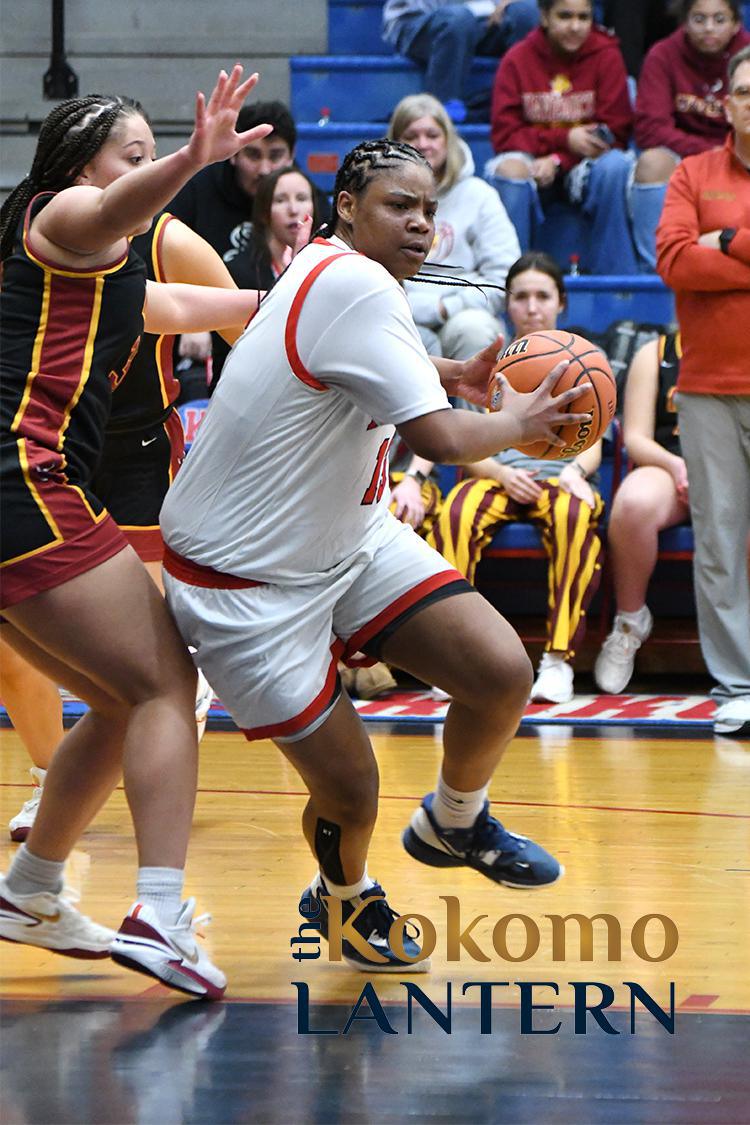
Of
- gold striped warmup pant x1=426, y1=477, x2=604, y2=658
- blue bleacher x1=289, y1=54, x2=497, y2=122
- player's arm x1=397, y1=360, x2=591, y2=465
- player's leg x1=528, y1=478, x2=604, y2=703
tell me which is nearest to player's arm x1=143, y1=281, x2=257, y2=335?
player's arm x1=397, y1=360, x2=591, y2=465

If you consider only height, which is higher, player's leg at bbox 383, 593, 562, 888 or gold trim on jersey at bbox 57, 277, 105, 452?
gold trim on jersey at bbox 57, 277, 105, 452

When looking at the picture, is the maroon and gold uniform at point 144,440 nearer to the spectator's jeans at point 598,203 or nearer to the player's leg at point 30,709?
the player's leg at point 30,709

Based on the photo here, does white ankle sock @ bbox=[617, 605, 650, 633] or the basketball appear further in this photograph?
white ankle sock @ bbox=[617, 605, 650, 633]

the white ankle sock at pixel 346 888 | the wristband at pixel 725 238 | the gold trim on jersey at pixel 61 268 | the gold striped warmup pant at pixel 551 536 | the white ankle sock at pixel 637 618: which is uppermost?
the gold trim on jersey at pixel 61 268

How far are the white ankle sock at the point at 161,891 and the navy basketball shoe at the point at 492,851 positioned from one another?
62 centimetres

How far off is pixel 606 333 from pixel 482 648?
4486 millimetres

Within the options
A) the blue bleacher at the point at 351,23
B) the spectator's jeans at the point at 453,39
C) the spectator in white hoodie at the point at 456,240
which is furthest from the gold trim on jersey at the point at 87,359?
the blue bleacher at the point at 351,23

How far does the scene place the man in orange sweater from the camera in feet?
19.0

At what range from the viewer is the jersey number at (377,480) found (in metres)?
3.03

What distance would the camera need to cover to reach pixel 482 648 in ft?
9.74

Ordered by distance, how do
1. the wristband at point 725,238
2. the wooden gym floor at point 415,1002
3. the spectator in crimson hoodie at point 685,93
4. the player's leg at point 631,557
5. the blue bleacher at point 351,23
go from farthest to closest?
the blue bleacher at point 351,23 < the spectator in crimson hoodie at point 685,93 < the player's leg at point 631,557 < the wristband at point 725,238 < the wooden gym floor at point 415,1002

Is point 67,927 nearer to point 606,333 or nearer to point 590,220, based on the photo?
point 606,333

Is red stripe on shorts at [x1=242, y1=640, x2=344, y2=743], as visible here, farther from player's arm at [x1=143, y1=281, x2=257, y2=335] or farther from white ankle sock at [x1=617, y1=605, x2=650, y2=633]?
white ankle sock at [x1=617, y1=605, x2=650, y2=633]

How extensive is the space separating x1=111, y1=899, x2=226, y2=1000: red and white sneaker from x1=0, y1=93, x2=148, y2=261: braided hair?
1.42 meters
